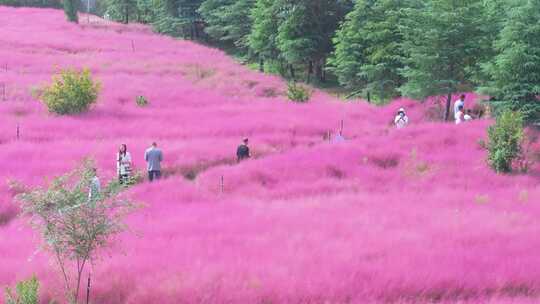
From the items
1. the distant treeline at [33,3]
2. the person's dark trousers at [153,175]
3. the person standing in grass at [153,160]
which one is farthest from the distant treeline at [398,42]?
the distant treeline at [33,3]

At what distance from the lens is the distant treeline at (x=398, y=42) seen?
79.0ft

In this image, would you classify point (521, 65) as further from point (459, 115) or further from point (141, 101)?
point (141, 101)

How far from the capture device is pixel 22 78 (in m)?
39.5

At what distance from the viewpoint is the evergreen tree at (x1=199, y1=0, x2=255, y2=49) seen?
2322 inches

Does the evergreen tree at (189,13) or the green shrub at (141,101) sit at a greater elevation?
the evergreen tree at (189,13)

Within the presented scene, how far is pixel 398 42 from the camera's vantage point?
136ft

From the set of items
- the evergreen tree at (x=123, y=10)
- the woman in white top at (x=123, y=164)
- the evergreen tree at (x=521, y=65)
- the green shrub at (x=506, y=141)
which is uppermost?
the evergreen tree at (x=123, y=10)

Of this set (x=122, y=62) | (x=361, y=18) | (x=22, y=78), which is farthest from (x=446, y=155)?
(x=122, y=62)

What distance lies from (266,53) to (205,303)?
46.2 metres

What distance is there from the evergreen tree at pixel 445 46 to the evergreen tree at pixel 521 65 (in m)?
5.57

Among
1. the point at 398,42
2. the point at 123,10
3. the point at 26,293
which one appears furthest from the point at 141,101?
the point at 123,10

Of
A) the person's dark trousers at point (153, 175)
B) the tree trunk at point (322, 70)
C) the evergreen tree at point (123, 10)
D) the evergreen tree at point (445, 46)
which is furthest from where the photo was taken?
the evergreen tree at point (123, 10)

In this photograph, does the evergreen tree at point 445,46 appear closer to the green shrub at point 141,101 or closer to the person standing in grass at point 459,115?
the person standing in grass at point 459,115

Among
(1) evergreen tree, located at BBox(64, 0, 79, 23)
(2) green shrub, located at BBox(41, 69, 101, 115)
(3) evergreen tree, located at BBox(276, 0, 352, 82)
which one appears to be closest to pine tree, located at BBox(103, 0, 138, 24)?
(1) evergreen tree, located at BBox(64, 0, 79, 23)
